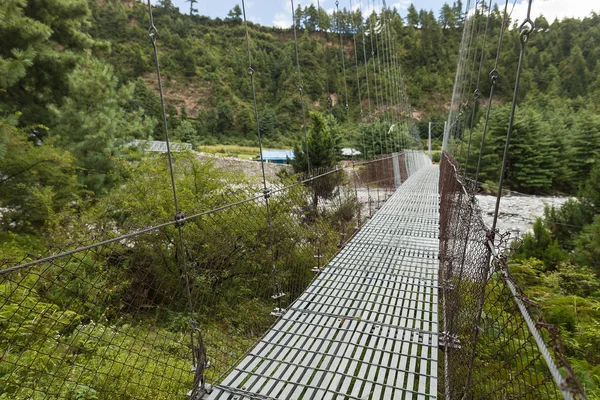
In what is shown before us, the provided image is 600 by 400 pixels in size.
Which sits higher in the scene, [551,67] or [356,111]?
[551,67]

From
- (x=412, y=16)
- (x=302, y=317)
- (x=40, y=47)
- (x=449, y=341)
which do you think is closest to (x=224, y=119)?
(x=40, y=47)

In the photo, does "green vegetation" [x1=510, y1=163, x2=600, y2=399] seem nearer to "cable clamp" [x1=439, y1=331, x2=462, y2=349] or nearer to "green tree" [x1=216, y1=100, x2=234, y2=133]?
"cable clamp" [x1=439, y1=331, x2=462, y2=349]

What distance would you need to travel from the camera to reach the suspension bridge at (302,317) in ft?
3.50

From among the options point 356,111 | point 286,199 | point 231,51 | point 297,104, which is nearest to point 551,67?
Result: point 356,111

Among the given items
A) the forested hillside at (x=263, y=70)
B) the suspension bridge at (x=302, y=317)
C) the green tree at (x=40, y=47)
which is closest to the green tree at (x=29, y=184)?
the green tree at (x=40, y=47)

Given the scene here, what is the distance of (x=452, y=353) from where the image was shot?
1.47 m

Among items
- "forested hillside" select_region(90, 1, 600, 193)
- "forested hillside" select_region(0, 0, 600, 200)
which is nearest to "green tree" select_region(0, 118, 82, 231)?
"forested hillside" select_region(0, 0, 600, 200)

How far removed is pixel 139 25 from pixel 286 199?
3888 cm

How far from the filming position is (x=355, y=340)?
1547mm

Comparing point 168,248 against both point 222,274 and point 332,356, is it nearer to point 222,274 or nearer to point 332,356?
point 222,274

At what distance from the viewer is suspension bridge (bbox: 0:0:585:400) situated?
1.07 m

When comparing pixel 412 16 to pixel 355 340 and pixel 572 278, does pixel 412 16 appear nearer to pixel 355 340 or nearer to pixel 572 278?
pixel 572 278

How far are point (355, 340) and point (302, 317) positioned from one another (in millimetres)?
349

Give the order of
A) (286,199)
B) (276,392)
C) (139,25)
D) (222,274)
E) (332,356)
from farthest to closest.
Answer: (139,25)
(286,199)
(222,274)
(332,356)
(276,392)
